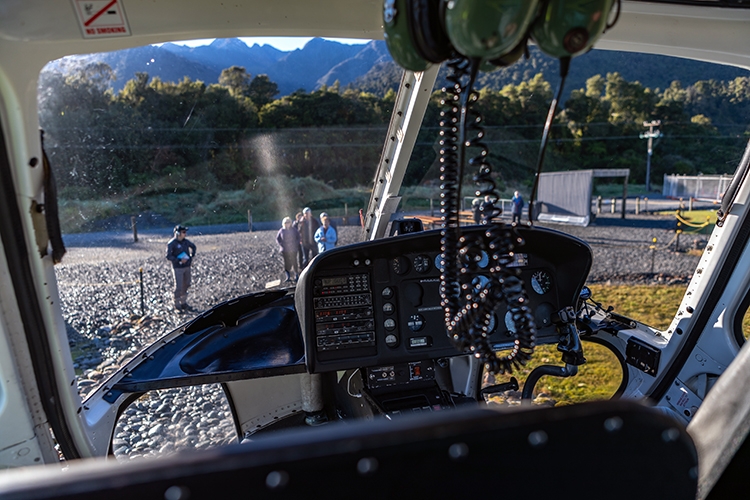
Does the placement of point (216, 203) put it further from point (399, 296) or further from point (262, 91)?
point (399, 296)

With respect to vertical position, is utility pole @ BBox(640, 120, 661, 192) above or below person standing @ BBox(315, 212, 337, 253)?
above

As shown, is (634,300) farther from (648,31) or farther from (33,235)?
(33,235)

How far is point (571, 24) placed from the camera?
73cm

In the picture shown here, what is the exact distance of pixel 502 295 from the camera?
129cm

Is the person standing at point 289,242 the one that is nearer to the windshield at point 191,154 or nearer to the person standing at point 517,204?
the windshield at point 191,154

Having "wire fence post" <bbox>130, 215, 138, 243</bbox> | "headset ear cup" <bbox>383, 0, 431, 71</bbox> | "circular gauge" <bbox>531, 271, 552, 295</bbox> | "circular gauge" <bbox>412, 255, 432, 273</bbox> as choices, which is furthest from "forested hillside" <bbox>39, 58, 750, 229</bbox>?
"headset ear cup" <bbox>383, 0, 431, 71</bbox>

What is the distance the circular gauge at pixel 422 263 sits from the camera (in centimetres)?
226

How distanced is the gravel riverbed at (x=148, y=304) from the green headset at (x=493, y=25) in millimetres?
1198

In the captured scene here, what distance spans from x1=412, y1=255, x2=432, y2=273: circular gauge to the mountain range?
2.72 feet

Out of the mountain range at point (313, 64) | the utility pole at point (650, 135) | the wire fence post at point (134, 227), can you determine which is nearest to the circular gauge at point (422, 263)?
the mountain range at point (313, 64)

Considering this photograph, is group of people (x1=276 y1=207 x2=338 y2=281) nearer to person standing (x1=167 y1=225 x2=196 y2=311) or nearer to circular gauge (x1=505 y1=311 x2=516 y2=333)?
person standing (x1=167 y1=225 x2=196 y2=311)

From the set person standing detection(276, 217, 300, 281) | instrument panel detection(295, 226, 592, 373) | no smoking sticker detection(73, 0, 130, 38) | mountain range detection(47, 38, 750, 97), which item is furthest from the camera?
person standing detection(276, 217, 300, 281)

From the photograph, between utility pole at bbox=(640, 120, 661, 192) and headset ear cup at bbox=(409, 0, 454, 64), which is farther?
utility pole at bbox=(640, 120, 661, 192)

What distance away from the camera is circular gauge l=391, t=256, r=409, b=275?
2.26m
